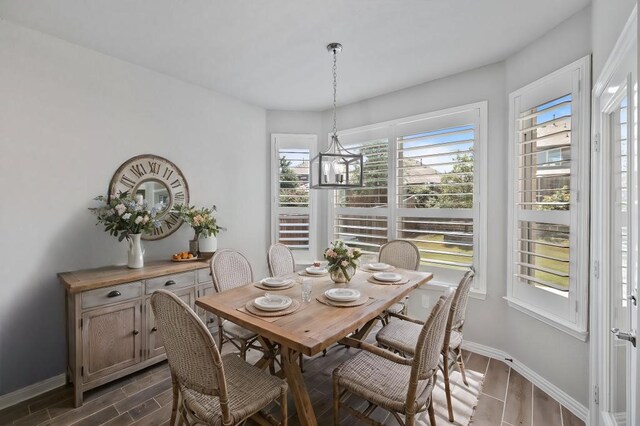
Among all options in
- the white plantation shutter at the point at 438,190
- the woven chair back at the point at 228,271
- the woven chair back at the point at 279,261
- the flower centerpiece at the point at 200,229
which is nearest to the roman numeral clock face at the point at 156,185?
the flower centerpiece at the point at 200,229


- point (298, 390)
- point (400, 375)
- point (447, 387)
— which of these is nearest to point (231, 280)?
point (298, 390)

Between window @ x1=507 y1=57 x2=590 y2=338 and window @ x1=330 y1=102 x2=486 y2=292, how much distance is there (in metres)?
0.37

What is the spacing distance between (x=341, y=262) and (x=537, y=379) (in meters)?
1.89

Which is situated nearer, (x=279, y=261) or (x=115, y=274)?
(x=115, y=274)

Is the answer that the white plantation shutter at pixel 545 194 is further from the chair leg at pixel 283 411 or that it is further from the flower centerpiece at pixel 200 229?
the flower centerpiece at pixel 200 229

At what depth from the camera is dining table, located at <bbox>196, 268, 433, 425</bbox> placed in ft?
5.12

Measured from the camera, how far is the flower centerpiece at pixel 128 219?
Answer: 2.61 metres

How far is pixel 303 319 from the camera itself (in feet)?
5.80

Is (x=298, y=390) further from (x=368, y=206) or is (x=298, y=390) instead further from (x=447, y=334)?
(x=368, y=206)

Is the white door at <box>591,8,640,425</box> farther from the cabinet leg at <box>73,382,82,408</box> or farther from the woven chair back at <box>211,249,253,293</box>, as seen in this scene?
the cabinet leg at <box>73,382,82,408</box>

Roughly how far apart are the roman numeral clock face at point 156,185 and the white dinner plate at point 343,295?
1876mm

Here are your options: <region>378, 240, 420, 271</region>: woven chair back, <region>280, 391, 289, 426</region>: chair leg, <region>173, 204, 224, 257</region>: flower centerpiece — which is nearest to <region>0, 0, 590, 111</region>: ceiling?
<region>173, 204, 224, 257</region>: flower centerpiece

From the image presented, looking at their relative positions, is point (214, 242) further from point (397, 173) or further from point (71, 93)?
point (397, 173)

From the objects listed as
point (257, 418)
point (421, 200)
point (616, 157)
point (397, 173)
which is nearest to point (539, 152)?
point (616, 157)
